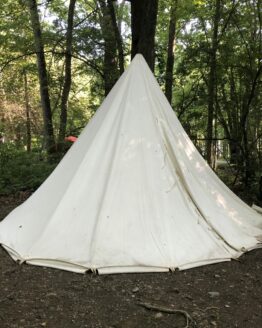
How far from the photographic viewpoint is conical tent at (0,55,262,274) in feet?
14.0

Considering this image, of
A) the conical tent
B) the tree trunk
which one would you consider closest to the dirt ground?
the conical tent

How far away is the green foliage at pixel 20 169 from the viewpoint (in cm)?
857

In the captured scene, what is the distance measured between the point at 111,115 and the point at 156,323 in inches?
110

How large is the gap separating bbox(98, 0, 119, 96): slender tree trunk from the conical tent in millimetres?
3806

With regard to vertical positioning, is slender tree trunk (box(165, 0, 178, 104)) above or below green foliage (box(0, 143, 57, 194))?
above

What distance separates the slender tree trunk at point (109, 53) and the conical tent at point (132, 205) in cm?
381

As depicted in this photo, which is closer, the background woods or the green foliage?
the background woods

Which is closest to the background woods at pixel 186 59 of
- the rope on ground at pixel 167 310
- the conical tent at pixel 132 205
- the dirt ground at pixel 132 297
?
the conical tent at pixel 132 205

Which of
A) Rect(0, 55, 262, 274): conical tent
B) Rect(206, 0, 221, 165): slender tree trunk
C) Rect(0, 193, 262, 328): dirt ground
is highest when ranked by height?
Rect(206, 0, 221, 165): slender tree trunk

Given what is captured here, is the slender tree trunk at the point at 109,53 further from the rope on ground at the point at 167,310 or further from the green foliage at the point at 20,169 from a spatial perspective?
the rope on ground at the point at 167,310

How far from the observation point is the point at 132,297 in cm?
357

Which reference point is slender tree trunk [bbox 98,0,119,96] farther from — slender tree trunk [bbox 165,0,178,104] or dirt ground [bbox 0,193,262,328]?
dirt ground [bbox 0,193,262,328]

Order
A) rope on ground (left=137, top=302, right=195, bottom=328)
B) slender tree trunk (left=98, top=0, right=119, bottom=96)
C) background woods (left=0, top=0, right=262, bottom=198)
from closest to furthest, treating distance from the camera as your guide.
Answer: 1. rope on ground (left=137, top=302, right=195, bottom=328)
2. background woods (left=0, top=0, right=262, bottom=198)
3. slender tree trunk (left=98, top=0, right=119, bottom=96)

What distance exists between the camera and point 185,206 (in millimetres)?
4758
